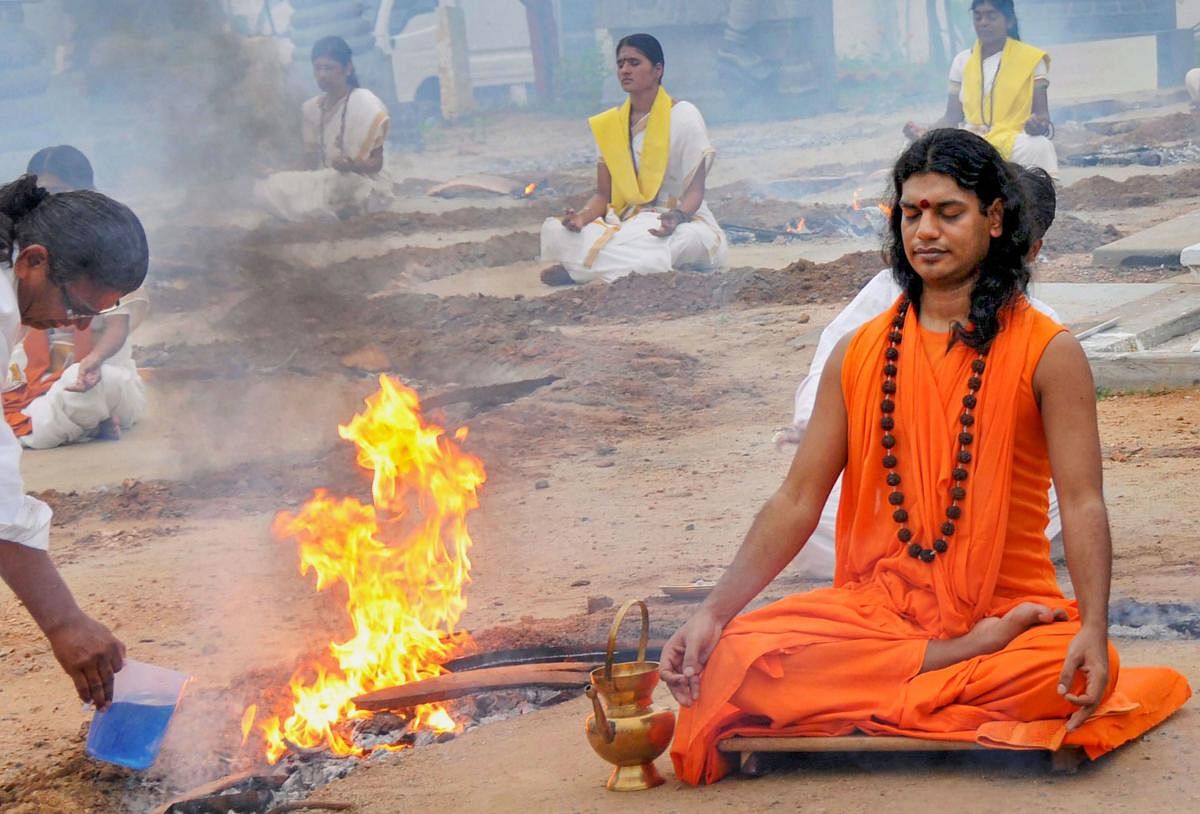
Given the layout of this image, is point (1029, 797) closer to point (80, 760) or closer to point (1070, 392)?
point (1070, 392)

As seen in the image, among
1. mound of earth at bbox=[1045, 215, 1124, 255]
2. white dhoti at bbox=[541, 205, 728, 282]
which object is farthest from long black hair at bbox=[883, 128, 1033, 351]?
mound of earth at bbox=[1045, 215, 1124, 255]

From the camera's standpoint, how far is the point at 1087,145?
67.2 ft

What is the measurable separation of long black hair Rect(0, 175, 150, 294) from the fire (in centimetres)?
175

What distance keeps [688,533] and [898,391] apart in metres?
2.54

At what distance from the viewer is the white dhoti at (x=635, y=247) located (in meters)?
12.2

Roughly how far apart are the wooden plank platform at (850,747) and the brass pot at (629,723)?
0.54 ft

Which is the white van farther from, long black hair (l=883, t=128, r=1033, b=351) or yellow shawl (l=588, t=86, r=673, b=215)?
long black hair (l=883, t=128, r=1033, b=351)

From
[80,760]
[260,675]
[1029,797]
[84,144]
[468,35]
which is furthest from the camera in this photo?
[468,35]

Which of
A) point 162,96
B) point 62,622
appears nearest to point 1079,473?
point 62,622

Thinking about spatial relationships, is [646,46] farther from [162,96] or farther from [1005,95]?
[162,96]

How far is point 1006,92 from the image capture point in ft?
42.7

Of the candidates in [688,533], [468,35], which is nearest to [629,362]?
[688,533]

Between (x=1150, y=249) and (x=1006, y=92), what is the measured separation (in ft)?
9.02

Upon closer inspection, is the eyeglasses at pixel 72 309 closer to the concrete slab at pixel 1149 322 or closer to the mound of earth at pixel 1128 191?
the concrete slab at pixel 1149 322
